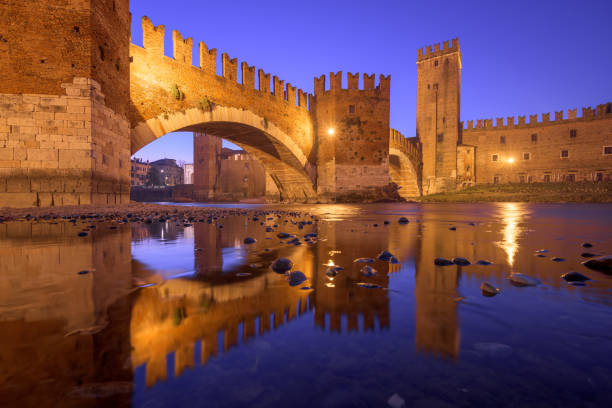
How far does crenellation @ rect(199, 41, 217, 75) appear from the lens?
47.1 ft

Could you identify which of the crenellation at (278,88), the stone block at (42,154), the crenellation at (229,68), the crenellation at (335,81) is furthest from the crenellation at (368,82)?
the stone block at (42,154)

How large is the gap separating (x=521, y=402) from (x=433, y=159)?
43.5m

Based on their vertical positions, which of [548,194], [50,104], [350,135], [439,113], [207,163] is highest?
[439,113]

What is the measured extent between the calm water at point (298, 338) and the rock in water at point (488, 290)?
0.04m

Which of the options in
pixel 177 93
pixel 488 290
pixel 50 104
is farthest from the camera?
pixel 177 93

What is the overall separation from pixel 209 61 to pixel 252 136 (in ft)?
16.5

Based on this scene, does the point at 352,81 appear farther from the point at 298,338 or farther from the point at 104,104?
the point at 298,338

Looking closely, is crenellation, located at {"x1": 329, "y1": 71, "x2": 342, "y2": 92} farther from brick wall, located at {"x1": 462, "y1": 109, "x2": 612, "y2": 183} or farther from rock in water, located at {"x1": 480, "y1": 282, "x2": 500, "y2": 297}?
brick wall, located at {"x1": 462, "y1": 109, "x2": 612, "y2": 183}

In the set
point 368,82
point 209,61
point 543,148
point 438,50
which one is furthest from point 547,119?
point 209,61

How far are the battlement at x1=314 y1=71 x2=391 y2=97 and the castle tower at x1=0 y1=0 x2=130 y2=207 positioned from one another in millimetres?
15517

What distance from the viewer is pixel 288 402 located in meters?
0.64

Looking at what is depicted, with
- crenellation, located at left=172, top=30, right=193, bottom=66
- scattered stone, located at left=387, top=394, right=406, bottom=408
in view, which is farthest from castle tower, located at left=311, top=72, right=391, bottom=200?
scattered stone, located at left=387, top=394, right=406, bottom=408

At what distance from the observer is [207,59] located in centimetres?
1464

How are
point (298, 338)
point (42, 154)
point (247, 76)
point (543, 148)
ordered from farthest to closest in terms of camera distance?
point (543, 148) → point (247, 76) → point (42, 154) → point (298, 338)
